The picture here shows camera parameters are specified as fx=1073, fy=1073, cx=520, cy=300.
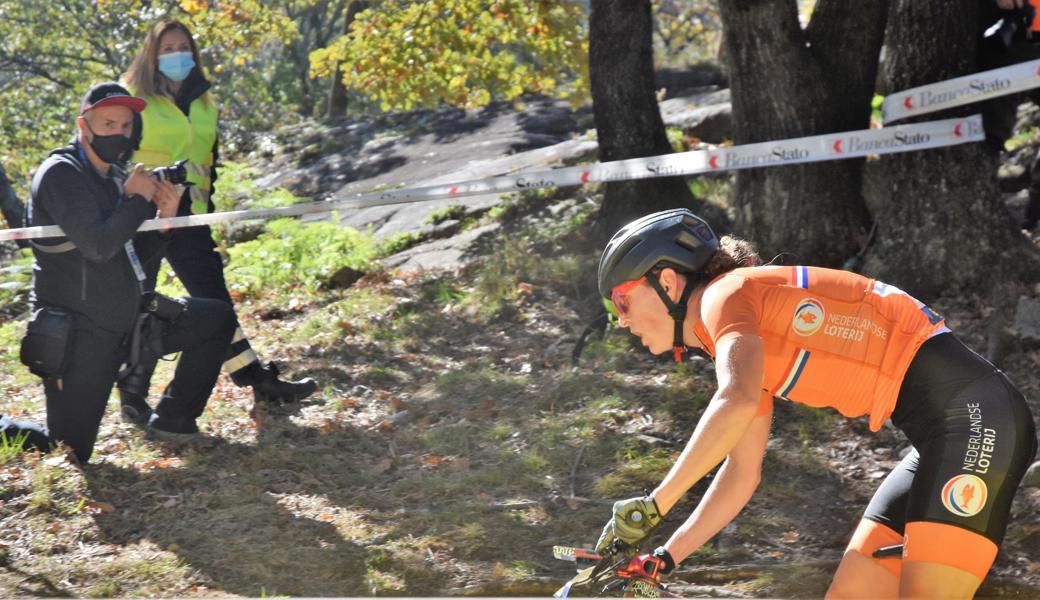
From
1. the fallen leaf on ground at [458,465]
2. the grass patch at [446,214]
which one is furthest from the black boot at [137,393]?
the grass patch at [446,214]

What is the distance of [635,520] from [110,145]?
4776 mm

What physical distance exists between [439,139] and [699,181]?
6.84m

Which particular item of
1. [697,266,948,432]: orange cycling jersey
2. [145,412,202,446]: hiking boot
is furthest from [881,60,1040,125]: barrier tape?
[145,412,202,446]: hiking boot

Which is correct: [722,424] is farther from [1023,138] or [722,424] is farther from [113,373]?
[1023,138]

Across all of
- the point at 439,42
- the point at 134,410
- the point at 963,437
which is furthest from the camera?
the point at 439,42

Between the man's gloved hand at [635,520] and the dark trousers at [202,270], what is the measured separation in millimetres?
4924

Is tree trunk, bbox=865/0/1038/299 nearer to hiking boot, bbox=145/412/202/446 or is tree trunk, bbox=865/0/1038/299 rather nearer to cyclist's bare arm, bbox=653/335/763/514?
hiking boot, bbox=145/412/202/446

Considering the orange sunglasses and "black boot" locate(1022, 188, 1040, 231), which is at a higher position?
the orange sunglasses

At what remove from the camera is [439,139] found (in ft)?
54.6

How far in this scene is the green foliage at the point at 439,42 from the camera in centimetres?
1135

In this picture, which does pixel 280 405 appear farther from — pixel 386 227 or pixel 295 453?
pixel 386 227

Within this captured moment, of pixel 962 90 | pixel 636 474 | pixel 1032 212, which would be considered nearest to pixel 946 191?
pixel 962 90

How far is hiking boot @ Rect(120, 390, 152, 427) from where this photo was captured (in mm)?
7246

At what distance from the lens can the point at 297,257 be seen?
11.1 meters
